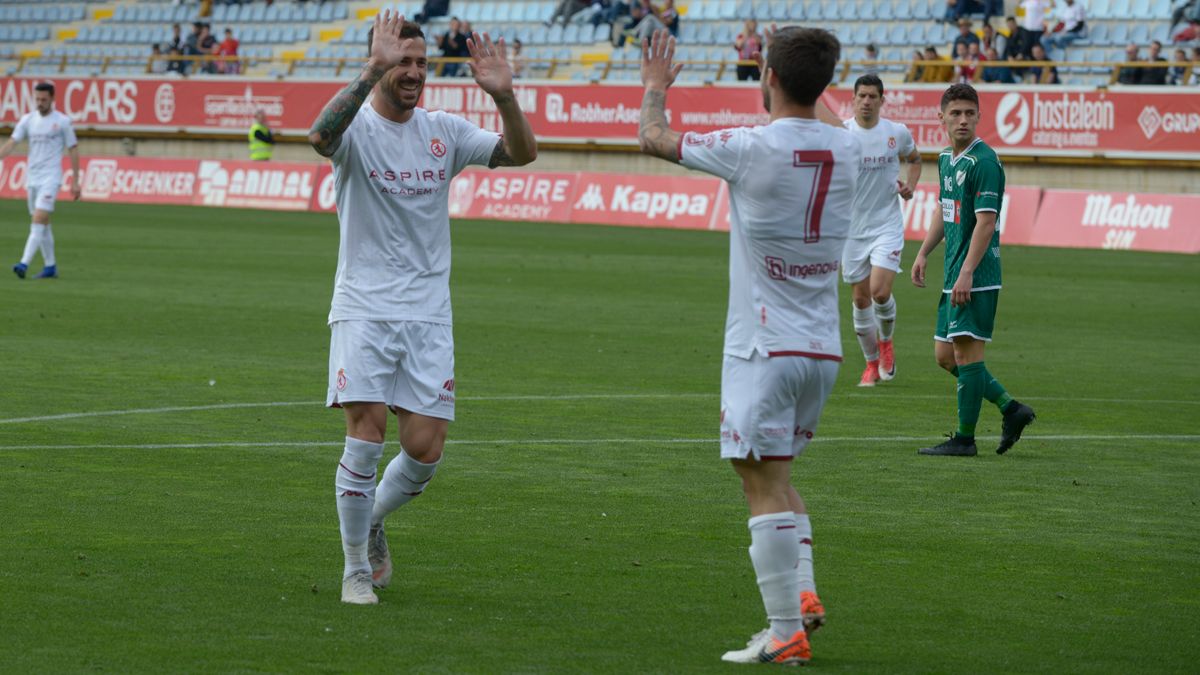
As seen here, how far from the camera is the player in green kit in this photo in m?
10.2

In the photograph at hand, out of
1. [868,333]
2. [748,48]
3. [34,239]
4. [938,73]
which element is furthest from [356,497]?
[748,48]

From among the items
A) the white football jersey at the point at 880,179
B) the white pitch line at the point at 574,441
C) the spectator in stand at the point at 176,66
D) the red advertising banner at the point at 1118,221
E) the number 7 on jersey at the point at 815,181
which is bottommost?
the spectator in stand at the point at 176,66

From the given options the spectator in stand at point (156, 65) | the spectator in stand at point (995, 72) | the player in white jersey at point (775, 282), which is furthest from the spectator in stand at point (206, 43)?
the player in white jersey at point (775, 282)

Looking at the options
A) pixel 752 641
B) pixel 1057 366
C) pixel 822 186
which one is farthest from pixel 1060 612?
pixel 1057 366

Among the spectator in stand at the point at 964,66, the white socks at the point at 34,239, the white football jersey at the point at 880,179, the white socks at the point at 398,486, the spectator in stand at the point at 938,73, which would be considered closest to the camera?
the white socks at the point at 398,486

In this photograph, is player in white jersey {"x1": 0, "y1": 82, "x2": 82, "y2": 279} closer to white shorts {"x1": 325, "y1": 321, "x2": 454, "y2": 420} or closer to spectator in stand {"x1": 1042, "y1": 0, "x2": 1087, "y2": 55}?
white shorts {"x1": 325, "y1": 321, "x2": 454, "y2": 420}

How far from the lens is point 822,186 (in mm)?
5703

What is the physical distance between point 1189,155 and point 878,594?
2716 centimetres

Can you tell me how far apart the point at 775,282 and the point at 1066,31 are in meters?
31.5

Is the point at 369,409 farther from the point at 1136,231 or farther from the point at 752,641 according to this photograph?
the point at 1136,231

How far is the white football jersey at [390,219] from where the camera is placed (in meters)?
6.64

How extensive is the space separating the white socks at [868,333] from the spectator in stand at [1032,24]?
21920mm

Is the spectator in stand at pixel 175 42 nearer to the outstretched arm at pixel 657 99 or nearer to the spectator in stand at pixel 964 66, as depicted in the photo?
the spectator in stand at pixel 964 66

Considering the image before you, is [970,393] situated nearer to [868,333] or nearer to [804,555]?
[868,333]
